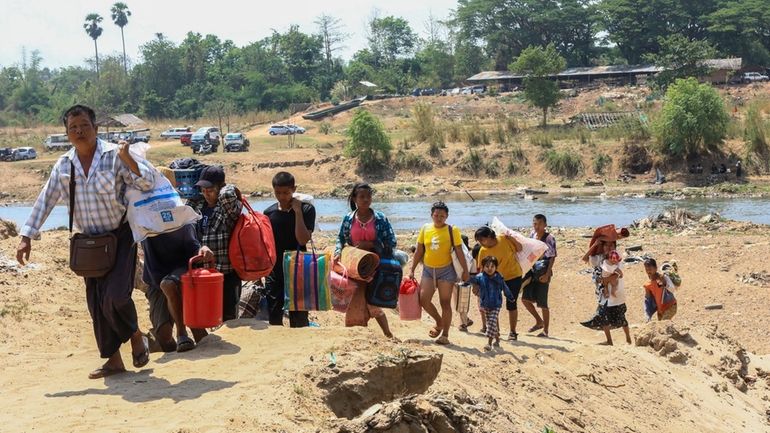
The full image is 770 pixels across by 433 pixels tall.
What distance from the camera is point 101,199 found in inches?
235

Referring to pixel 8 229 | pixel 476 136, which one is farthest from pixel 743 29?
pixel 8 229

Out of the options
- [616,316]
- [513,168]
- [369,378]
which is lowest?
[513,168]

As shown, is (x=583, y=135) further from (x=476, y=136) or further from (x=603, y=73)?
(x=603, y=73)

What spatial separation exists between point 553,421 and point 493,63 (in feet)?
261

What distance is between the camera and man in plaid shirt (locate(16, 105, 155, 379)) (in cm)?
595

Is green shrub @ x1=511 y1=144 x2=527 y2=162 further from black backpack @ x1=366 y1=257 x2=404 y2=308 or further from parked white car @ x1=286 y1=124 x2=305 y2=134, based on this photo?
black backpack @ x1=366 y1=257 x2=404 y2=308

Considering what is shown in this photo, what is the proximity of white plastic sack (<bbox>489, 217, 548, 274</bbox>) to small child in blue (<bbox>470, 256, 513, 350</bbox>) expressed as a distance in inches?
25.0

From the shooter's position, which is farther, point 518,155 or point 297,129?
point 297,129

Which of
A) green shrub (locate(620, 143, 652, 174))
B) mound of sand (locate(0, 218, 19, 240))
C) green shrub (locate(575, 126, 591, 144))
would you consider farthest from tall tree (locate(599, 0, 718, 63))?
mound of sand (locate(0, 218, 19, 240))

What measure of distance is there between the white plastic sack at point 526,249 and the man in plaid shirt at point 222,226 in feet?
9.95

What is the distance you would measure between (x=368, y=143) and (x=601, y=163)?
975cm

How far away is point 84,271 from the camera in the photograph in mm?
5902

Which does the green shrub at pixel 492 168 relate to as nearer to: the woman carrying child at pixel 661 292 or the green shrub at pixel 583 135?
the green shrub at pixel 583 135

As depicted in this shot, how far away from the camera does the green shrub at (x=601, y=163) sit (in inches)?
1633
